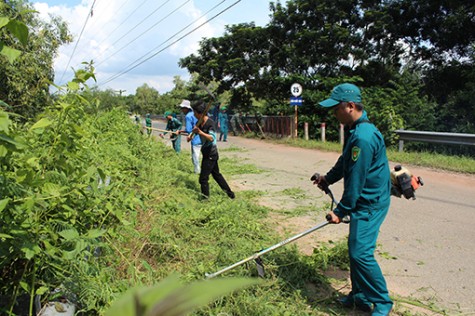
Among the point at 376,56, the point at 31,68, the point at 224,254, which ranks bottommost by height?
the point at 224,254

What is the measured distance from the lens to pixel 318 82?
20203 mm

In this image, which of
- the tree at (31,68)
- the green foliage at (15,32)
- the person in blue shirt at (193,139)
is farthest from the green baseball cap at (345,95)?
the tree at (31,68)

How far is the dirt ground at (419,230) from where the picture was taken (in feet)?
12.0

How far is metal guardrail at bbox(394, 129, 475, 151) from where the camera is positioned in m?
10.9

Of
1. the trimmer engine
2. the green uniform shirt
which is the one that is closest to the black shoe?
the green uniform shirt

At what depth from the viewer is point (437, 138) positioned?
11859mm

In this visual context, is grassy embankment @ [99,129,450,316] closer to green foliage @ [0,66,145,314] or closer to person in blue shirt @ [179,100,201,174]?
green foliage @ [0,66,145,314]

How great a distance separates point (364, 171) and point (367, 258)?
720 mm

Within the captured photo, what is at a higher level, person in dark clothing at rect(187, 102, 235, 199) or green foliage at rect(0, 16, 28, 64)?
green foliage at rect(0, 16, 28, 64)

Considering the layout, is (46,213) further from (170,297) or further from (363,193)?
(363,193)

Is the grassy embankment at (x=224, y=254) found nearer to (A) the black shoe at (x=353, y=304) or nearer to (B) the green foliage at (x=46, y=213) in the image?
(A) the black shoe at (x=353, y=304)

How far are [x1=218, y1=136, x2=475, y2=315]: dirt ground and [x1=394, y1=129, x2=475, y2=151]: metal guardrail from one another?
2112 mm

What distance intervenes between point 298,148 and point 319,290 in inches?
497

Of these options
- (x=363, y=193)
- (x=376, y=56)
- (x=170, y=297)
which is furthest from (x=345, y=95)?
(x=376, y=56)
